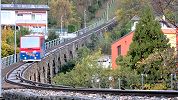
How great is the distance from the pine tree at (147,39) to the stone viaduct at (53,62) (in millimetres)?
8812

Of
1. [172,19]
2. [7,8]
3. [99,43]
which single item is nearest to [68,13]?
[7,8]

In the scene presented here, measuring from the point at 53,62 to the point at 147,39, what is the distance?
1258 inches

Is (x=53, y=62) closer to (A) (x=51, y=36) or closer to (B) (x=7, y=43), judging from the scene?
(B) (x=7, y=43)

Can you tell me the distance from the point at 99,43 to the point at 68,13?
32475 millimetres

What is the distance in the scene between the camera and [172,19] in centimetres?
2114

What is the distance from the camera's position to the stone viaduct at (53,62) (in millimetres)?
57134

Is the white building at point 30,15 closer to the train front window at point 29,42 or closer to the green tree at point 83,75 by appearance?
the train front window at point 29,42

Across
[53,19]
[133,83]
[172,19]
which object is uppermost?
[53,19]

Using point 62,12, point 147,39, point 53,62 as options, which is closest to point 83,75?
point 147,39

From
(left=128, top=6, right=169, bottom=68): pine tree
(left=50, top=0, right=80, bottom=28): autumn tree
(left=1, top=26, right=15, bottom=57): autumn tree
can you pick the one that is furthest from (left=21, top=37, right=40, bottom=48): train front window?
(left=50, top=0, right=80, bottom=28): autumn tree

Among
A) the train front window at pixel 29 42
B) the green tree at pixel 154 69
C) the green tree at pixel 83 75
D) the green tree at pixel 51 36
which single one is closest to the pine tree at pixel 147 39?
the green tree at pixel 154 69

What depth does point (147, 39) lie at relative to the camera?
45.4m

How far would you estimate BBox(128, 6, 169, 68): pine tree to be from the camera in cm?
4509

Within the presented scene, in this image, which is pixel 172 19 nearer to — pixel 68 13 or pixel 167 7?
pixel 167 7
